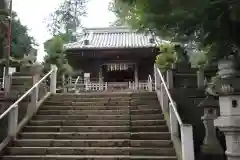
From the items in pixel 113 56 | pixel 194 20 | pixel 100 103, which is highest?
pixel 113 56

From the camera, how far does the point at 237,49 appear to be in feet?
18.0

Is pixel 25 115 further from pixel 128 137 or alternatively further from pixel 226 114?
pixel 226 114

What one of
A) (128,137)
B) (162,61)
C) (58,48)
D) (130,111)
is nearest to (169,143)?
(128,137)

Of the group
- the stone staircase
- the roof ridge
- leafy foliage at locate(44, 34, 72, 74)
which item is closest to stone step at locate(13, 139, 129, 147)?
the stone staircase

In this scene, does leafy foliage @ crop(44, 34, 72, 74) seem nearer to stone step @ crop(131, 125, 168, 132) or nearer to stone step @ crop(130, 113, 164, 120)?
stone step @ crop(130, 113, 164, 120)

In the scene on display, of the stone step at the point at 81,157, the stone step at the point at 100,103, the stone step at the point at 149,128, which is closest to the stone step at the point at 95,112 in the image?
the stone step at the point at 100,103

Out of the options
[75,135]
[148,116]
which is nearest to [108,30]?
[148,116]

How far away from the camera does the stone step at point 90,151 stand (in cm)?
639

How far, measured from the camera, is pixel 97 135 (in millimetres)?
7152

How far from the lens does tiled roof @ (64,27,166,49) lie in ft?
58.5

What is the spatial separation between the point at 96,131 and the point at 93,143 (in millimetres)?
693

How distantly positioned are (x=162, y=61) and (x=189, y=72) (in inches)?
122

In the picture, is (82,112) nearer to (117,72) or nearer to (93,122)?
(93,122)

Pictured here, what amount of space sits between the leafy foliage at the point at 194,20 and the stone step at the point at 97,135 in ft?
8.49
